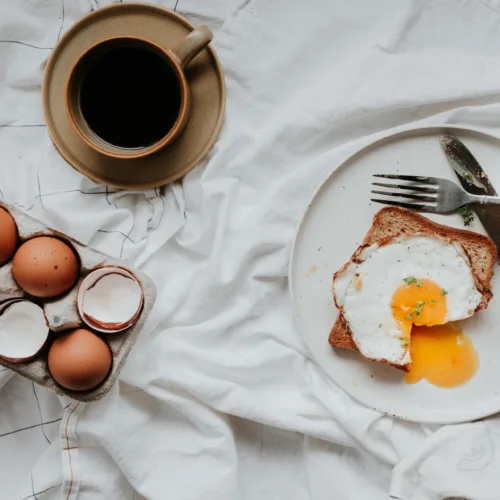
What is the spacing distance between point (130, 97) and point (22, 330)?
0.47m

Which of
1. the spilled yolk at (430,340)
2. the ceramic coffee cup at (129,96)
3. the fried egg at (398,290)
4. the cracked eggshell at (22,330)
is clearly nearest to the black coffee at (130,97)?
the ceramic coffee cup at (129,96)

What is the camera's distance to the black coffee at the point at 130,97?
4.65 ft

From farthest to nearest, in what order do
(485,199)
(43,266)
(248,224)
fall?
1. (248,224)
2. (485,199)
3. (43,266)

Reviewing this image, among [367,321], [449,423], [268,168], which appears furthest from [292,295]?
[449,423]

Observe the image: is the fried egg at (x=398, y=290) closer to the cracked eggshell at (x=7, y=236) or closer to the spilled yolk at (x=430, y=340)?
the spilled yolk at (x=430, y=340)

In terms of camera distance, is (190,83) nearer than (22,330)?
No

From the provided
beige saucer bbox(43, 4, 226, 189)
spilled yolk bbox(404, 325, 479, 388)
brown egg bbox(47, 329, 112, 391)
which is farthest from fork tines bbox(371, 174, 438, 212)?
brown egg bbox(47, 329, 112, 391)

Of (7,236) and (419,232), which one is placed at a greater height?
(419,232)

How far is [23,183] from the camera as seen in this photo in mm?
1562

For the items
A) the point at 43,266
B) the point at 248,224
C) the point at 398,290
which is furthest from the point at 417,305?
the point at 43,266

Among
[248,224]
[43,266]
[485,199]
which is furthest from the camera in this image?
[248,224]

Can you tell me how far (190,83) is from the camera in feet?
4.81

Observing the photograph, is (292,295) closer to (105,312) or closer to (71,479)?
(105,312)

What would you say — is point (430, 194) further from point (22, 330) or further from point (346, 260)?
point (22, 330)
